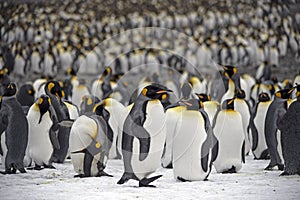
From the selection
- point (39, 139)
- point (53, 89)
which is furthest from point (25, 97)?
point (39, 139)

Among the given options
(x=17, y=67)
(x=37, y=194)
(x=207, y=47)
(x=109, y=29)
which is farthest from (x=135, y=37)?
(x=37, y=194)

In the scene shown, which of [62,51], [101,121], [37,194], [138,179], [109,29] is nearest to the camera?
[37,194]

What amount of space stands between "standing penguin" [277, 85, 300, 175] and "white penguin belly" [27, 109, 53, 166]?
2.13 m

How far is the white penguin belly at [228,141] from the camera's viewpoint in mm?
5414

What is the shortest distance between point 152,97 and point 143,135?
30cm

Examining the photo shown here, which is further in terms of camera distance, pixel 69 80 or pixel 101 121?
pixel 69 80

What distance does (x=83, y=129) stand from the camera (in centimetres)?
494

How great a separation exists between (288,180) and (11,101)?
248 centimetres

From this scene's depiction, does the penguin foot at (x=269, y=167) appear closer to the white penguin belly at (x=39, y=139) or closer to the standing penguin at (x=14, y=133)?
the white penguin belly at (x=39, y=139)

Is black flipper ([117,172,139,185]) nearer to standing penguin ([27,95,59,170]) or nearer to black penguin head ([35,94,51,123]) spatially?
standing penguin ([27,95,59,170])

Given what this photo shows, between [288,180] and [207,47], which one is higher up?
[207,47]

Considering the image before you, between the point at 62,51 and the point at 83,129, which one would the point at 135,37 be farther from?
the point at 83,129

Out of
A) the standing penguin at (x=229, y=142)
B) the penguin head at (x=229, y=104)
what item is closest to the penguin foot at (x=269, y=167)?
the standing penguin at (x=229, y=142)

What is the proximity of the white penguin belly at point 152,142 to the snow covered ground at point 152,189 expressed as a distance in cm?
14
